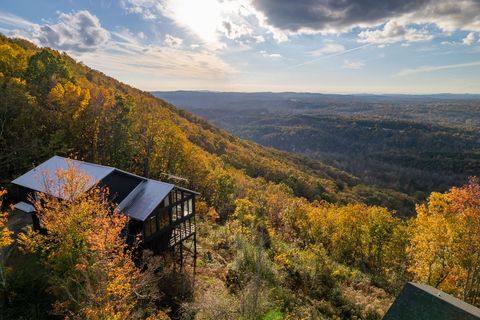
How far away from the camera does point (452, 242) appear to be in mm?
27797

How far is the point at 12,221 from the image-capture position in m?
32.2

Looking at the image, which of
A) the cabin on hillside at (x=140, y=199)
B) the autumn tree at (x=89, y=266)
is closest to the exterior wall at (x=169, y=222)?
the cabin on hillside at (x=140, y=199)

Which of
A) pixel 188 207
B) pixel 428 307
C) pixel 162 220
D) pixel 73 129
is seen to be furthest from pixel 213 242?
pixel 73 129

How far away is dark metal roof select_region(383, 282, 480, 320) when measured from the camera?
1756 centimetres

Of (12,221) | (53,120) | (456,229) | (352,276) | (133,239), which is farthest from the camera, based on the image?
(53,120)

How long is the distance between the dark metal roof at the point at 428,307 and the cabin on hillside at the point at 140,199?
18.1 metres

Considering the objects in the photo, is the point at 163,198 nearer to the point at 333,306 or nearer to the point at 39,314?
the point at 39,314

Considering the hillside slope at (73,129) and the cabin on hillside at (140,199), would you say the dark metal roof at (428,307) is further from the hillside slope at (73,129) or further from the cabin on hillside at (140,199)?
the hillside slope at (73,129)

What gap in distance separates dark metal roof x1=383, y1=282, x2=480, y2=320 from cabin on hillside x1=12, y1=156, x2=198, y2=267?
1812 cm

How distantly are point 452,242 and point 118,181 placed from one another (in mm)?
29873

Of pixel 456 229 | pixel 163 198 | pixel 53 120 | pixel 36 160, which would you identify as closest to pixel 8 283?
pixel 163 198

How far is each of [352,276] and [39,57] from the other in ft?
189

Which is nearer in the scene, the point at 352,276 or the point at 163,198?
the point at 163,198

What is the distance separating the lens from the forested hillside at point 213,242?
68.5 feet
